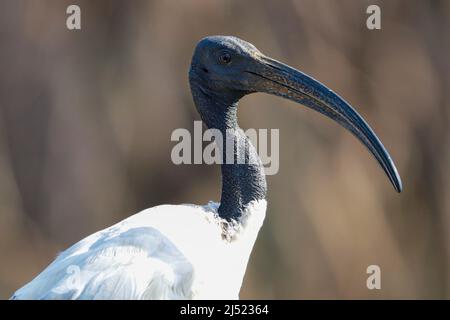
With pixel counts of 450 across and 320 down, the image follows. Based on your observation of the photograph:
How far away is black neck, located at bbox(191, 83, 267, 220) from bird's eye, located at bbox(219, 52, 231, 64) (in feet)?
0.50

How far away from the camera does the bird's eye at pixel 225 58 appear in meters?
4.41

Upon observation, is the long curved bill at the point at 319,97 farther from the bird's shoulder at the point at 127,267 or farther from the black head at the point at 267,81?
the bird's shoulder at the point at 127,267

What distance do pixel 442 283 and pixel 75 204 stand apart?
2.88 meters

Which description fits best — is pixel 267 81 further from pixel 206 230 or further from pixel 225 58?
pixel 206 230

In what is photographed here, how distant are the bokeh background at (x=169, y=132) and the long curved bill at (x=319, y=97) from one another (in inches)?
128

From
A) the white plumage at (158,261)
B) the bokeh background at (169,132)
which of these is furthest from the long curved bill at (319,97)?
the bokeh background at (169,132)

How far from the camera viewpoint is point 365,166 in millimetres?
7953

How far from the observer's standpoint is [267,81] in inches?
174

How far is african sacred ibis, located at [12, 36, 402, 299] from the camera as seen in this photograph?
12.9ft
